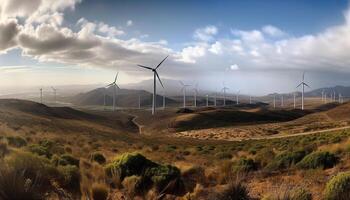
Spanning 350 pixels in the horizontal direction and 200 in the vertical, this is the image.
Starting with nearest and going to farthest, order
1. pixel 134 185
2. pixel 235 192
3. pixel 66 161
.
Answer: pixel 235 192 → pixel 134 185 → pixel 66 161

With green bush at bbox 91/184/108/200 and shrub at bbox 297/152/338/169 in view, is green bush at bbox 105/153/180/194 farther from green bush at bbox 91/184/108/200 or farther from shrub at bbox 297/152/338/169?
shrub at bbox 297/152/338/169

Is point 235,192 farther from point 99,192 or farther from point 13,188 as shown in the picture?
point 13,188

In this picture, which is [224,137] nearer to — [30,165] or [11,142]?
[11,142]

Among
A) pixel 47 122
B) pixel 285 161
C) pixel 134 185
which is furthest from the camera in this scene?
pixel 47 122

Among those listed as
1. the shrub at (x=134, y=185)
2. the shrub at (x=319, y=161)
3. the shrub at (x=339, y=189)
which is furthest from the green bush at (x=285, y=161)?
the shrub at (x=339, y=189)

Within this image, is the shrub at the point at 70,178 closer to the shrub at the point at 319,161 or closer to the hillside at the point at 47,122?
the shrub at the point at 319,161

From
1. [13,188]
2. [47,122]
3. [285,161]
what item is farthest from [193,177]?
[47,122]

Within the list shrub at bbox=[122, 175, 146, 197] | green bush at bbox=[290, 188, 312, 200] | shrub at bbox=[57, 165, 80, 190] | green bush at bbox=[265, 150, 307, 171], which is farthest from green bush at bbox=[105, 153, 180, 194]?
green bush at bbox=[265, 150, 307, 171]
